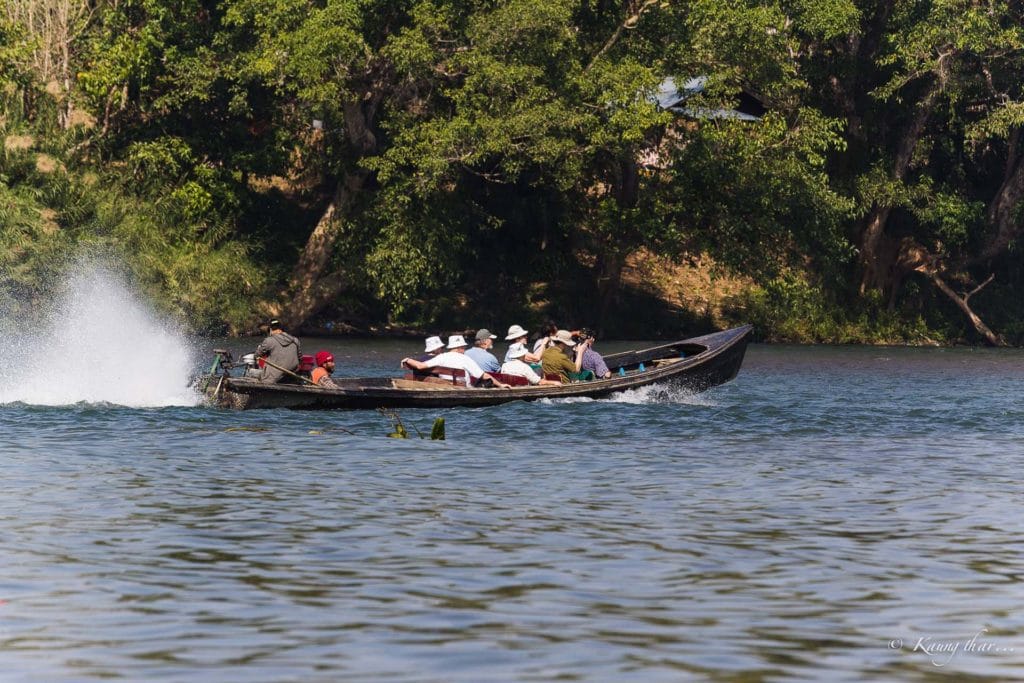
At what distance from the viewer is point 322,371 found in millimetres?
23688

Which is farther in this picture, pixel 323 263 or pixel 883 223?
pixel 883 223

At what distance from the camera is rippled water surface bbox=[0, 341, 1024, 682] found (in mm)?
8414

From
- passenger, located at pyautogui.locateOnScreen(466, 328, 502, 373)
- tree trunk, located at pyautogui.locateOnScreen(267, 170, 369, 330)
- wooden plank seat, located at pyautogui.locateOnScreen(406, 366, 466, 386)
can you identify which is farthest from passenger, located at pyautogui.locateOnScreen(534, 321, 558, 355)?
tree trunk, located at pyautogui.locateOnScreen(267, 170, 369, 330)

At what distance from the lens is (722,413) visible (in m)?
25.1

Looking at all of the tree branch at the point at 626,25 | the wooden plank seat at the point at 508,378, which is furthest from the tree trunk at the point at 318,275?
the wooden plank seat at the point at 508,378

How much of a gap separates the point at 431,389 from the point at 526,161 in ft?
62.0

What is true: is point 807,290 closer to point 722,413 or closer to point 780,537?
point 722,413

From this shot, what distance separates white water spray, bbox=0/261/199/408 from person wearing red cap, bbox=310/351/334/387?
1.95 m

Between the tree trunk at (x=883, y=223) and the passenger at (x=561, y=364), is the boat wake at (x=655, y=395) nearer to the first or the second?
the passenger at (x=561, y=364)

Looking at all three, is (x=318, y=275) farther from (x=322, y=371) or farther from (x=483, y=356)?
(x=322, y=371)

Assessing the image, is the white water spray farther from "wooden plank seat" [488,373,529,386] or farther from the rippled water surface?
"wooden plank seat" [488,373,529,386]

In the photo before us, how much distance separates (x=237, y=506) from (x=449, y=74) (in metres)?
28.7

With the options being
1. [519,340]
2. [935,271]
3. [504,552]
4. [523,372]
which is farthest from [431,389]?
[935,271]

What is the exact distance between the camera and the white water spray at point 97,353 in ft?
83.6
